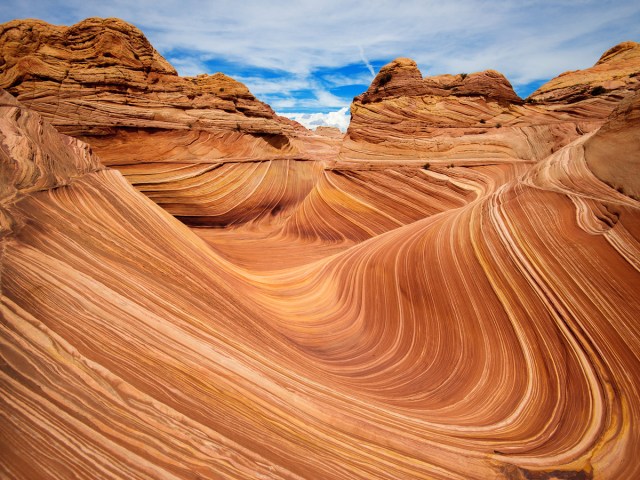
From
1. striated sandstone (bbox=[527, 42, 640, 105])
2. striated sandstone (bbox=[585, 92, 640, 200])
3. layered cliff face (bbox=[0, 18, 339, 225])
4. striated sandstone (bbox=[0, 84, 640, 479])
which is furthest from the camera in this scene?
striated sandstone (bbox=[527, 42, 640, 105])

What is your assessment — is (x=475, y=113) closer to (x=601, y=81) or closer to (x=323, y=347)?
(x=601, y=81)

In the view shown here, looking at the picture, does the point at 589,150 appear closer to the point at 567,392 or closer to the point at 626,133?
the point at 626,133

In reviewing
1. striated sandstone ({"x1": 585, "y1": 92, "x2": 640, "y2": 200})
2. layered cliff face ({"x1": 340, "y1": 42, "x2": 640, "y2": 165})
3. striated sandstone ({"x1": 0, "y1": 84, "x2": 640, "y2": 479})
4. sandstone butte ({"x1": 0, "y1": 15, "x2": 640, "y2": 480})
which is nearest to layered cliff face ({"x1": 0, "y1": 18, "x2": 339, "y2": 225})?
sandstone butte ({"x1": 0, "y1": 15, "x2": 640, "y2": 480})

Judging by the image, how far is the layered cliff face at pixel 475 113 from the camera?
9.21 metres

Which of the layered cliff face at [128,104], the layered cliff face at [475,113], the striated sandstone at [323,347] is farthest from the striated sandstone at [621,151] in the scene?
the layered cliff face at [128,104]

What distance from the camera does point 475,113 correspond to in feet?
34.0

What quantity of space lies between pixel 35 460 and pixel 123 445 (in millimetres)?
294

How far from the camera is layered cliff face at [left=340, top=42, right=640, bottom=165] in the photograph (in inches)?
363

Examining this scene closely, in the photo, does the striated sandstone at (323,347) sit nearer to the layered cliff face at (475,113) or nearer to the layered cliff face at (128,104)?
the layered cliff face at (475,113)

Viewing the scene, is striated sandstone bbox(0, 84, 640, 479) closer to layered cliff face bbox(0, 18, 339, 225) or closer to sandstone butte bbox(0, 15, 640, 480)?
sandstone butte bbox(0, 15, 640, 480)

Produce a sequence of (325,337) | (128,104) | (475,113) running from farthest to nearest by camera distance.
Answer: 1. (475,113)
2. (128,104)
3. (325,337)

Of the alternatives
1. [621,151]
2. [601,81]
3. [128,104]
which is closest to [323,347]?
[621,151]

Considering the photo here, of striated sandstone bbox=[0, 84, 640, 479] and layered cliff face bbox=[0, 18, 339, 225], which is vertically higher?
layered cliff face bbox=[0, 18, 339, 225]

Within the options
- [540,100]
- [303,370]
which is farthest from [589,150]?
[540,100]
